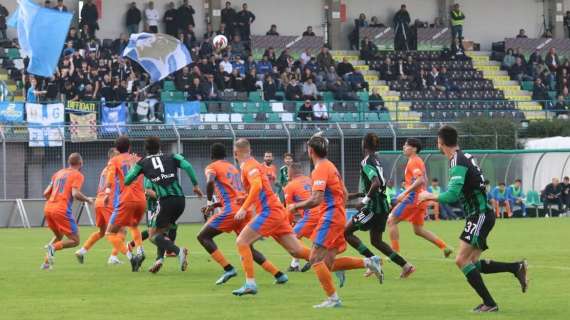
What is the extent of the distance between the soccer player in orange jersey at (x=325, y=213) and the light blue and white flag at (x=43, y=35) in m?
21.2

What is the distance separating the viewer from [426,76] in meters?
49.9

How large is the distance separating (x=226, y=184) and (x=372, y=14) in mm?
38136

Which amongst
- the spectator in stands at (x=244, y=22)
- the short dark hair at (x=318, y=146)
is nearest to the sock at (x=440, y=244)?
the short dark hair at (x=318, y=146)

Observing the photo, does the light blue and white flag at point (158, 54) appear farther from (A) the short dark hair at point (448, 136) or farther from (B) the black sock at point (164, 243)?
(A) the short dark hair at point (448, 136)

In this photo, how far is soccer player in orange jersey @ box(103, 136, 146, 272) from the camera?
20406mm

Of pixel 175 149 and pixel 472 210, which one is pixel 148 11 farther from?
pixel 472 210

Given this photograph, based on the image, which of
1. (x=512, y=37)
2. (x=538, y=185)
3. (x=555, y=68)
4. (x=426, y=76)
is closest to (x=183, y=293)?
(x=538, y=185)

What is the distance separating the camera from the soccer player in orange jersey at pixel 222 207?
1720 centimetres

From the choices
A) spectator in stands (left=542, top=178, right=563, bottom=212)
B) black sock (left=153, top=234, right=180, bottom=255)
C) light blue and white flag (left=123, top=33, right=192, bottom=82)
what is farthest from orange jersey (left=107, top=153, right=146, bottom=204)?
spectator in stands (left=542, top=178, right=563, bottom=212)

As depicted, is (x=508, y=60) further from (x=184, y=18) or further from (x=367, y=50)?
(x=184, y=18)

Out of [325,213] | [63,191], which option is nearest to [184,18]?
[63,191]

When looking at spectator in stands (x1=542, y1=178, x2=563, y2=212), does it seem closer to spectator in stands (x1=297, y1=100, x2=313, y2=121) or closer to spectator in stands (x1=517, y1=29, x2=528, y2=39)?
spectator in stands (x1=297, y1=100, x2=313, y2=121)

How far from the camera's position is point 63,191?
2105 centimetres

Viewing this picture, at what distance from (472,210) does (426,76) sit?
36668mm
